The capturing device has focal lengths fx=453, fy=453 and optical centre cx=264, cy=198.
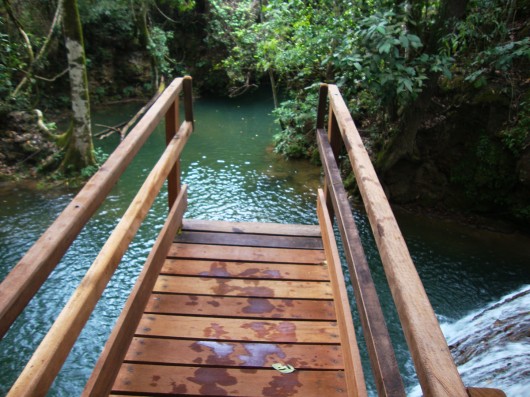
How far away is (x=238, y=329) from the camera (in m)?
2.49

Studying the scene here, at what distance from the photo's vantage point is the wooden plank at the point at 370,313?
4.72 ft

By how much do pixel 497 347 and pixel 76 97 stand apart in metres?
7.43

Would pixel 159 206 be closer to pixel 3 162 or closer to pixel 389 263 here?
pixel 3 162

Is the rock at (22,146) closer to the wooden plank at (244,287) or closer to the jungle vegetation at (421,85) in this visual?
the jungle vegetation at (421,85)

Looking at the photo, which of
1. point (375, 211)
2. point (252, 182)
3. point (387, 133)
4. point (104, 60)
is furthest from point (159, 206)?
point (104, 60)

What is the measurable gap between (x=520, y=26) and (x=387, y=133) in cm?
268

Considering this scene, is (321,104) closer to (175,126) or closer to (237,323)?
(175,126)

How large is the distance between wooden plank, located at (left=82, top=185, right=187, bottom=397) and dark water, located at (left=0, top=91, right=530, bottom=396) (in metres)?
2.31

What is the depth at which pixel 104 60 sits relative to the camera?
15117 millimetres

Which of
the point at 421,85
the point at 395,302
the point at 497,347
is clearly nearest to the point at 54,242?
the point at 395,302

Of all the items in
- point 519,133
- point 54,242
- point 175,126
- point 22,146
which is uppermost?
point 54,242

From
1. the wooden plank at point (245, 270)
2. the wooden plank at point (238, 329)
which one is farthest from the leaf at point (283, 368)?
the wooden plank at point (245, 270)

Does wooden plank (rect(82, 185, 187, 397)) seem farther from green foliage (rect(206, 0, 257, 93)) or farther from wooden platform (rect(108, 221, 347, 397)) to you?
green foliage (rect(206, 0, 257, 93))

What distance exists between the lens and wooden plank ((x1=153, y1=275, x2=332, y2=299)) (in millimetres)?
2805
